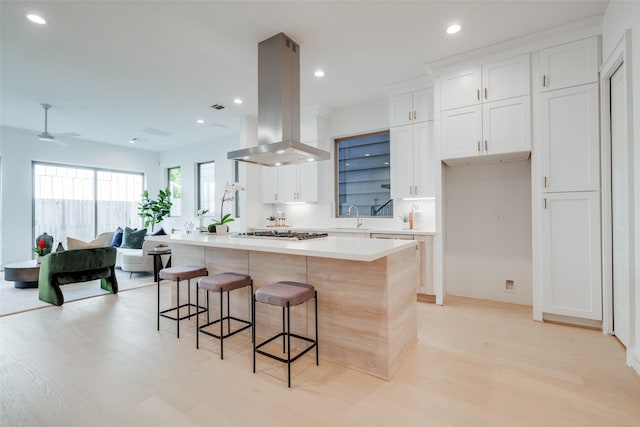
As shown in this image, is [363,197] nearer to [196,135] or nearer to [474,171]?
[474,171]

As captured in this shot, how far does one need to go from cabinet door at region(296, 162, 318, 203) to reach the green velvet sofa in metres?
2.97

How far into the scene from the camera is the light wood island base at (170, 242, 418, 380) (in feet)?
6.91

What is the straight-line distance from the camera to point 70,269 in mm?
3908

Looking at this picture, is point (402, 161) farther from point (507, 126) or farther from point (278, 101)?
point (278, 101)

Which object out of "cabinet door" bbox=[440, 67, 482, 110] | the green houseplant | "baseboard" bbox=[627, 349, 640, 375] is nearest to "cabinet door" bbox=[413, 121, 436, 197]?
"cabinet door" bbox=[440, 67, 482, 110]

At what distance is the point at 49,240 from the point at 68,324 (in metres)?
3.17

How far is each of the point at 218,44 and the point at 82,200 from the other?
6249 mm

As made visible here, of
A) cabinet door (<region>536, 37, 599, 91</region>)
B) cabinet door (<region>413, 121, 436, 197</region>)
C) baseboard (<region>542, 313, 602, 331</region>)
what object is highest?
cabinet door (<region>536, 37, 599, 91</region>)

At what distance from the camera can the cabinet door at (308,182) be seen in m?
4.99

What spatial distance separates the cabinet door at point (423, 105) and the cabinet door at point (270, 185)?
2544mm

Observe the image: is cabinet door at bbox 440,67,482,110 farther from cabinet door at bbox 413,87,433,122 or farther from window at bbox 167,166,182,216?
window at bbox 167,166,182,216

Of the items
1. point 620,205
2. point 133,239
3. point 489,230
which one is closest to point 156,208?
point 133,239

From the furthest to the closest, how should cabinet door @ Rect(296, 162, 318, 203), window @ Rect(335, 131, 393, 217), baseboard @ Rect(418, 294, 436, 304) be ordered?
cabinet door @ Rect(296, 162, 318, 203) < window @ Rect(335, 131, 393, 217) < baseboard @ Rect(418, 294, 436, 304)

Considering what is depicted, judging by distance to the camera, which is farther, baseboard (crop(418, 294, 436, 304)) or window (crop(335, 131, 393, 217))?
window (crop(335, 131, 393, 217))
